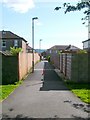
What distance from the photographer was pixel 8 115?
9.80 m

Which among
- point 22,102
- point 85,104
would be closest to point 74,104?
point 85,104

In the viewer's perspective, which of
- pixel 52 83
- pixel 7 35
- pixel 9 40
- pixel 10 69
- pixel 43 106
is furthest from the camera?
pixel 7 35

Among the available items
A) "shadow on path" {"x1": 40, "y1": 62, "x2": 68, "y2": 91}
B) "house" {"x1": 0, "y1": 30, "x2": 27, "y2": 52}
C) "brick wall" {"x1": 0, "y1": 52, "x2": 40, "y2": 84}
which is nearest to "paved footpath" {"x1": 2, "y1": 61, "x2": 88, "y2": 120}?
"shadow on path" {"x1": 40, "y1": 62, "x2": 68, "y2": 91}

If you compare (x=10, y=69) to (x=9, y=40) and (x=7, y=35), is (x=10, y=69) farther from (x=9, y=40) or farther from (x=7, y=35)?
(x=7, y=35)

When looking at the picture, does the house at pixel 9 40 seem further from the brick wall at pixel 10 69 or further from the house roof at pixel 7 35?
the brick wall at pixel 10 69

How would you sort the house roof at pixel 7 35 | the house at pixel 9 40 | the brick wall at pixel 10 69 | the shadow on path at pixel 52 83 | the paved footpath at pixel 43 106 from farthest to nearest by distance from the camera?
the house roof at pixel 7 35, the house at pixel 9 40, the brick wall at pixel 10 69, the shadow on path at pixel 52 83, the paved footpath at pixel 43 106

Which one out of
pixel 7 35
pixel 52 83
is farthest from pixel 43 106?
pixel 7 35

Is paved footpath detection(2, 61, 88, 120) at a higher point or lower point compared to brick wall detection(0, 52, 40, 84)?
lower

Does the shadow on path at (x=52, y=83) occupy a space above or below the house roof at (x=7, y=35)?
below

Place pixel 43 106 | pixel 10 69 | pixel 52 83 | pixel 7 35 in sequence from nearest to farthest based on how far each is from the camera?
1. pixel 43 106
2. pixel 52 83
3. pixel 10 69
4. pixel 7 35

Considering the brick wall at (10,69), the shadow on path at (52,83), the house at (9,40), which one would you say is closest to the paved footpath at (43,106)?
the shadow on path at (52,83)

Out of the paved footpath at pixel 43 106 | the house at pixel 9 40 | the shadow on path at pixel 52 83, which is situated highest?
the house at pixel 9 40

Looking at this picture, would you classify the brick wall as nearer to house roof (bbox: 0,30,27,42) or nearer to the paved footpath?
the paved footpath

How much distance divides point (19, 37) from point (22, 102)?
48.5 m
